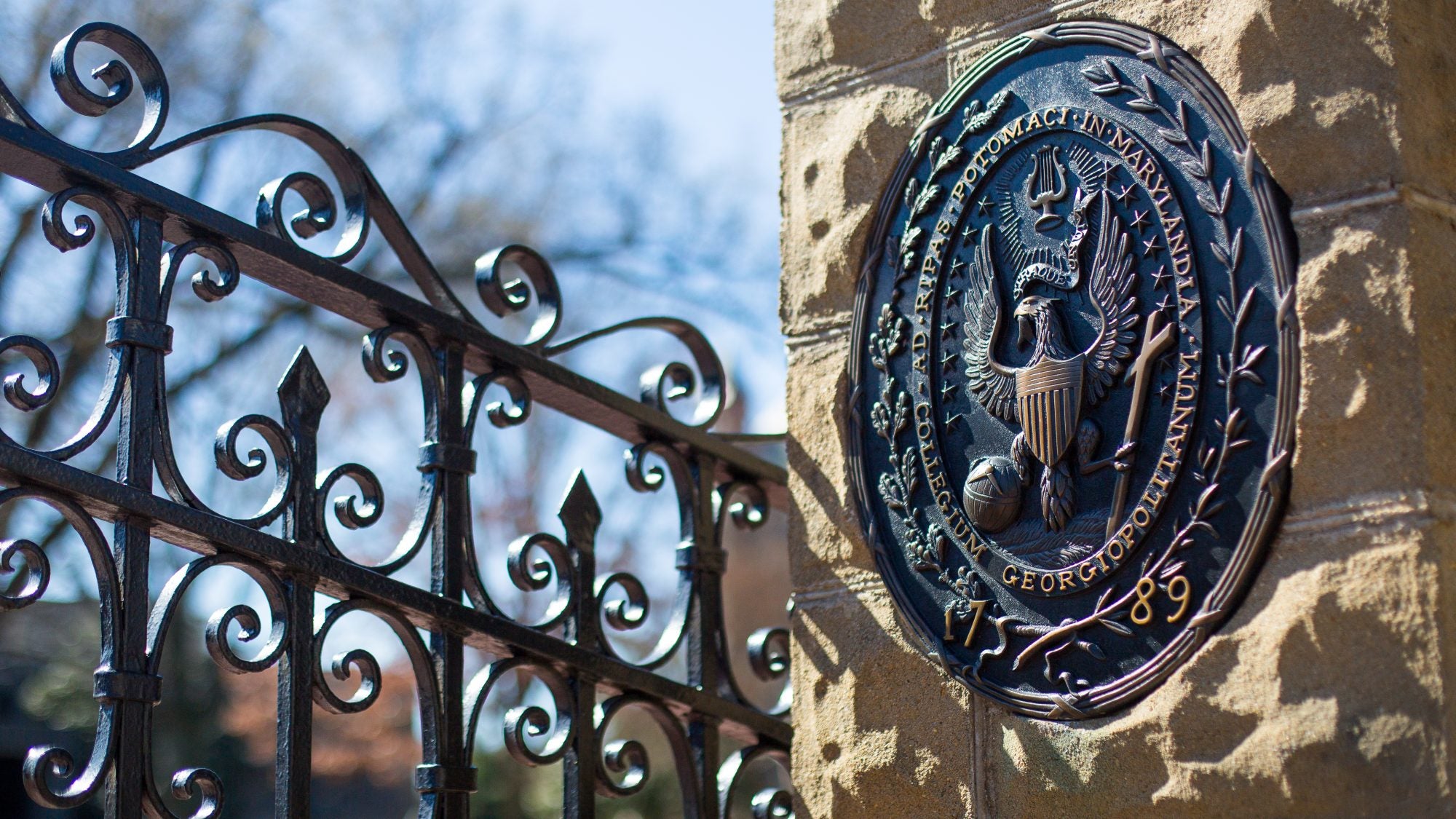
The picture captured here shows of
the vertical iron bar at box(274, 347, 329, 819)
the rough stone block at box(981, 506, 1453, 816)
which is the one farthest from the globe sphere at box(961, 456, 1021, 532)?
the vertical iron bar at box(274, 347, 329, 819)

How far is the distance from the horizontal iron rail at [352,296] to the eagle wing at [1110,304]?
0.93 meters

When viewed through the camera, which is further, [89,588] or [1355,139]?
[89,588]

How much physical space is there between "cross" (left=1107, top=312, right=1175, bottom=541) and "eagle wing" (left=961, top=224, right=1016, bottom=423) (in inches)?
7.2

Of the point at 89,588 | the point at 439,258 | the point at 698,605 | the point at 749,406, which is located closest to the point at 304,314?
the point at 439,258

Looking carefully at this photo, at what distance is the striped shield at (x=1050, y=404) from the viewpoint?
71.6 inches

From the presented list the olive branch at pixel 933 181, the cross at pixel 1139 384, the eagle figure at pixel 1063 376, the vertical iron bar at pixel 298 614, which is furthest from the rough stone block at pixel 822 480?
the vertical iron bar at pixel 298 614

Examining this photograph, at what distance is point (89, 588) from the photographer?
8352mm

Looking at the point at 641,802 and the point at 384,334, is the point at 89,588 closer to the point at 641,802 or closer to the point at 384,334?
the point at 641,802

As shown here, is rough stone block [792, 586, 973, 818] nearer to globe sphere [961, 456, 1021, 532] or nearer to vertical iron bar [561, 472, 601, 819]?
globe sphere [961, 456, 1021, 532]

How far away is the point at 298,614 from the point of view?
196cm

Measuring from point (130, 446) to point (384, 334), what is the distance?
1.51 ft

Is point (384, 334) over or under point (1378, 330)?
over

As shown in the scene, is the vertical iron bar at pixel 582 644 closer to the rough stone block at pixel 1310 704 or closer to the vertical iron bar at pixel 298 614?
the vertical iron bar at pixel 298 614

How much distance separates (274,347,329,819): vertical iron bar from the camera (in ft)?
6.31
